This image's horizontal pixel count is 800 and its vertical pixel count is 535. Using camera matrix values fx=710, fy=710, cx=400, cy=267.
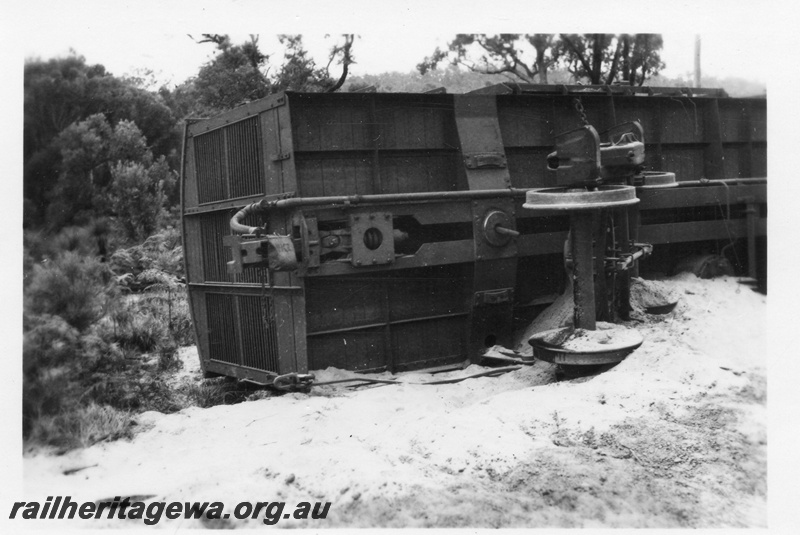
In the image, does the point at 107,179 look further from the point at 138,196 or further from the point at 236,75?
the point at 236,75

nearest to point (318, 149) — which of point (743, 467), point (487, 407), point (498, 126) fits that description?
point (498, 126)

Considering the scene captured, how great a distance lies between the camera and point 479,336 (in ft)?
24.8

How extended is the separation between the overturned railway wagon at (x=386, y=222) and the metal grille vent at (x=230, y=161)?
22 mm

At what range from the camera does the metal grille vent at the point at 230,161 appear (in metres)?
7.05

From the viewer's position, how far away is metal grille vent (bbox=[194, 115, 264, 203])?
278 inches

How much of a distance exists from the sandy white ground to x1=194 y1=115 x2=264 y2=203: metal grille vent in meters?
2.33

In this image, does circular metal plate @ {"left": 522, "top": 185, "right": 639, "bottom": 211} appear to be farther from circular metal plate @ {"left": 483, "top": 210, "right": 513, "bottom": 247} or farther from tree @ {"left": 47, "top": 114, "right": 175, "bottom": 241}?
tree @ {"left": 47, "top": 114, "right": 175, "bottom": 241}

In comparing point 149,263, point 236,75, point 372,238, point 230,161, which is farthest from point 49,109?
point 236,75

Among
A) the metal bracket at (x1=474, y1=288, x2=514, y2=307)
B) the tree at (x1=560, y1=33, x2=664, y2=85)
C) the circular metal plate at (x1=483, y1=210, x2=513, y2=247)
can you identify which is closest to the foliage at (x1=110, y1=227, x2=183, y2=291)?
the metal bracket at (x1=474, y1=288, x2=514, y2=307)

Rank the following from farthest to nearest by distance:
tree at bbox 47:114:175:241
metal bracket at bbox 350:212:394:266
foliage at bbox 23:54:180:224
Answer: metal bracket at bbox 350:212:394:266, tree at bbox 47:114:175:241, foliage at bbox 23:54:180:224

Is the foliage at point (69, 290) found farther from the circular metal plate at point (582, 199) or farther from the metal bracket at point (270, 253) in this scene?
the circular metal plate at point (582, 199)

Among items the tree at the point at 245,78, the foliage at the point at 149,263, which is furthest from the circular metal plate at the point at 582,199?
the tree at the point at 245,78

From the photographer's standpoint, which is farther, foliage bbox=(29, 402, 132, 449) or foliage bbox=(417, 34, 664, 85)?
foliage bbox=(417, 34, 664, 85)

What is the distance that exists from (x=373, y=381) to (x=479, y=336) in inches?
54.4
